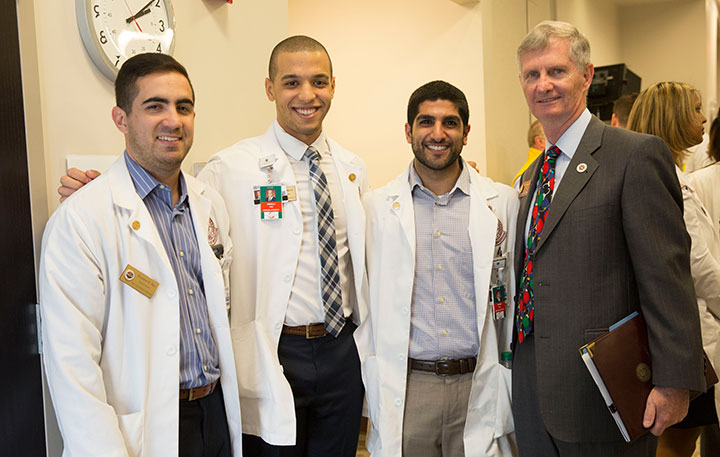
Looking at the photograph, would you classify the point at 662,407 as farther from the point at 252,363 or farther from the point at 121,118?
the point at 121,118

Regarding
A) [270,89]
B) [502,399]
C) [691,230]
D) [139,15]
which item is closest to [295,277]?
[270,89]

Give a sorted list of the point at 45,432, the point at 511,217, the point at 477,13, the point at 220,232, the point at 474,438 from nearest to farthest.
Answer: the point at 45,432 → the point at 220,232 → the point at 474,438 → the point at 511,217 → the point at 477,13

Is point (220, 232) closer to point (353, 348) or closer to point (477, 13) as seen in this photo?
point (353, 348)

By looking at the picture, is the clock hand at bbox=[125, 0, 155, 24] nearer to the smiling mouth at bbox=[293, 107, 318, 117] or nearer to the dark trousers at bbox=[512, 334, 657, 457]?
the smiling mouth at bbox=[293, 107, 318, 117]

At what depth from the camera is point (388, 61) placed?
536cm

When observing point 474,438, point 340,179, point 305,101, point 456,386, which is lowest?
point 474,438

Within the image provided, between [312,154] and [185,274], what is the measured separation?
81 cm

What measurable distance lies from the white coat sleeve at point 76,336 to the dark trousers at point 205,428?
0.23 m

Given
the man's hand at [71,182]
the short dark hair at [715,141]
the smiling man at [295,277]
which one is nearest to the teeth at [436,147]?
the smiling man at [295,277]

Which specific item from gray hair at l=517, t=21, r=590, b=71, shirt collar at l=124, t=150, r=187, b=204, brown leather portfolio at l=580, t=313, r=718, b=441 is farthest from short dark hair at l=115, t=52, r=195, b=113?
brown leather portfolio at l=580, t=313, r=718, b=441

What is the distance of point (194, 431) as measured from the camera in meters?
1.81

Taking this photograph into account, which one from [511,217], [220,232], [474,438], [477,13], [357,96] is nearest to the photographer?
[220,232]

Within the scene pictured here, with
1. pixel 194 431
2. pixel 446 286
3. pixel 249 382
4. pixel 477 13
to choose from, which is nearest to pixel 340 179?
pixel 446 286

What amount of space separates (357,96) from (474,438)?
381cm
